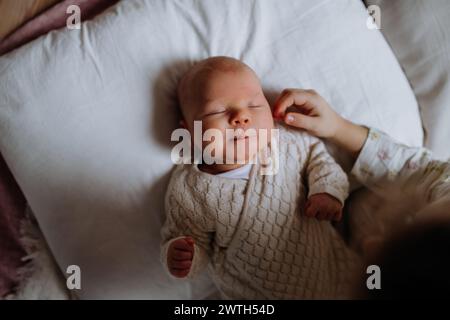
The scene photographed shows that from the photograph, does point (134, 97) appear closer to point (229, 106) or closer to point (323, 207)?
point (229, 106)

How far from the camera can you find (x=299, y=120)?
842 mm

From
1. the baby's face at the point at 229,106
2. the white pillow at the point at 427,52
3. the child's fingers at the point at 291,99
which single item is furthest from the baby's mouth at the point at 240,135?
the white pillow at the point at 427,52

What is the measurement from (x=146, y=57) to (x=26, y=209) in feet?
1.51

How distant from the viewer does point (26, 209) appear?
0.95m

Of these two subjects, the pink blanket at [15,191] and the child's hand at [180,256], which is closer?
the child's hand at [180,256]

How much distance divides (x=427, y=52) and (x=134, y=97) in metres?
0.67

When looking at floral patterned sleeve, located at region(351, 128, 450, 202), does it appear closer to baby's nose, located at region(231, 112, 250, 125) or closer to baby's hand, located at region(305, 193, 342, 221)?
baby's hand, located at region(305, 193, 342, 221)

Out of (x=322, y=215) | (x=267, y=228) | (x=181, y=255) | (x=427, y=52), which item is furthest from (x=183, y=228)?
(x=427, y=52)

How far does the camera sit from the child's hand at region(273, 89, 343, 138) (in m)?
0.84

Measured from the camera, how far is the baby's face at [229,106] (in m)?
0.76

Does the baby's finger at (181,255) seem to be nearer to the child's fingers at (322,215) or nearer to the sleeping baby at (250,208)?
the sleeping baby at (250,208)

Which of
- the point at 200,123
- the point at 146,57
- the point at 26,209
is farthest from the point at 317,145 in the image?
the point at 26,209

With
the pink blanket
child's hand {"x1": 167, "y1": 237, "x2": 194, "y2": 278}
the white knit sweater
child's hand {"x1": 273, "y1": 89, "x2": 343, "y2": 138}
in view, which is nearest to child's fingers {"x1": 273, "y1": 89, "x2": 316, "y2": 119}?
child's hand {"x1": 273, "y1": 89, "x2": 343, "y2": 138}

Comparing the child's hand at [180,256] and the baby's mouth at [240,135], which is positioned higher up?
the baby's mouth at [240,135]
